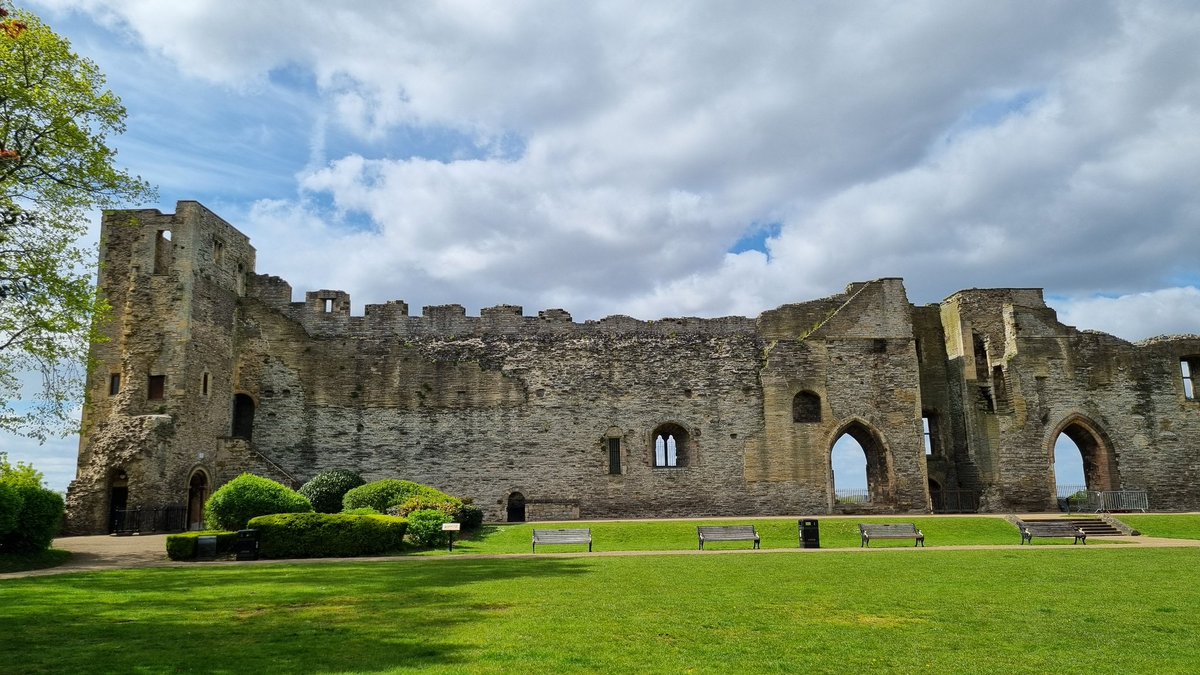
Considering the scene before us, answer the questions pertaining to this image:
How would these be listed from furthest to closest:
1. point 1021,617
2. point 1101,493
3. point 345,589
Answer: point 1101,493
point 345,589
point 1021,617

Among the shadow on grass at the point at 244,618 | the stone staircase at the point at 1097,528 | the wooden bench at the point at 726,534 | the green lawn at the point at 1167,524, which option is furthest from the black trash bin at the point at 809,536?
the green lawn at the point at 1167,524

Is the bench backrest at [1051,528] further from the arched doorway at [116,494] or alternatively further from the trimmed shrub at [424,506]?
the arched doorway at [116,494]

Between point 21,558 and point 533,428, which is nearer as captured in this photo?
point 21,558

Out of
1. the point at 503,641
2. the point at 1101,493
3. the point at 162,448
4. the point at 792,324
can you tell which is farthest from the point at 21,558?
the point at 1101,493

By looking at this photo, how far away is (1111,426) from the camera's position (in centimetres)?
3145

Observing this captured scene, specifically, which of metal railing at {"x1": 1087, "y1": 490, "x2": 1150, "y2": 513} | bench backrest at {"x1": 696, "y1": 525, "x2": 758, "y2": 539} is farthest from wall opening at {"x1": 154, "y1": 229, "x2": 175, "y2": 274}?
metal railing at {"x1": 1087, "y1": 490, "x2": 1150, "y2": 513}

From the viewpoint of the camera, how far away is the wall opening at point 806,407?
31.4m

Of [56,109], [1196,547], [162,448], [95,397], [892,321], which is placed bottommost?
[1196,547]

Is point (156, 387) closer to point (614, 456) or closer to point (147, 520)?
A: point (147, 520)

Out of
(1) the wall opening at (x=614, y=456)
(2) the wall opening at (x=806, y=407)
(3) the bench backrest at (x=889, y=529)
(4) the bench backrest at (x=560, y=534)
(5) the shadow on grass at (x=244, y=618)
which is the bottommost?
(5) the shadow on grass at (x=244, y=618)

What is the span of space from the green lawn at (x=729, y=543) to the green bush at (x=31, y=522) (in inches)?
328

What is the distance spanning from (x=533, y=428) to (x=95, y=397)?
14613mm

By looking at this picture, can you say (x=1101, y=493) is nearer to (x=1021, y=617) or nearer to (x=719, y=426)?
(x=719, y=426)

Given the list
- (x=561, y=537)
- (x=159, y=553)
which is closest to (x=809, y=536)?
(x=561, y=537)
